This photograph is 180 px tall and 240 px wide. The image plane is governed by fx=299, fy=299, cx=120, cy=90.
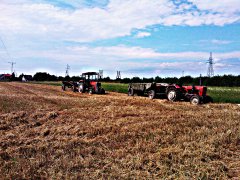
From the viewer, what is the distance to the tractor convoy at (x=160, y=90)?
784 inches

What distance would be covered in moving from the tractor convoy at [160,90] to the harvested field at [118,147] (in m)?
7.94

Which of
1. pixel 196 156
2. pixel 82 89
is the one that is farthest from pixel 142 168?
pixel 82 89

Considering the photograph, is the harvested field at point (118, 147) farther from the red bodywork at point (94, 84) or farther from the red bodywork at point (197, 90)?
the red bodywork at point (94, 84)

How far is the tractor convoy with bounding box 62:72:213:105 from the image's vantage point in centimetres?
1992

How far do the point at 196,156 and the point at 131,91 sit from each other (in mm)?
20032

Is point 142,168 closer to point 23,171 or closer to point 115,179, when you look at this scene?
point 115,179

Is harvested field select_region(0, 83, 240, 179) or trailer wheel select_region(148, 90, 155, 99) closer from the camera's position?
harvested field select_region(0, 83, 240, 179)

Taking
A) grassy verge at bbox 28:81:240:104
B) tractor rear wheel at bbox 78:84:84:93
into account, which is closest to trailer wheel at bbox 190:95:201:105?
grassy verge at bbox 28:81:240:104

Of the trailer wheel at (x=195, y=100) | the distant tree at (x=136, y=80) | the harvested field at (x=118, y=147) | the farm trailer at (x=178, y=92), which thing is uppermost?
the distant tree at (x=136, y=80)

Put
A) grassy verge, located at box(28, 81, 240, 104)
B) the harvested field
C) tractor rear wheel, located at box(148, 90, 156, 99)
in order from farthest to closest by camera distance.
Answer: tractor rear wheel, located at box(148, 90, 156, 99)
grassy verge, located at box(28, 81, 240, 104)
the harvested field

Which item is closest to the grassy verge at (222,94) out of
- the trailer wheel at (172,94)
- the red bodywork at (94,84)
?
the trailer wheel at (172,94)

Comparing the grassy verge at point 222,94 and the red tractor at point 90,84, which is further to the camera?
the red tractor at point 90,84

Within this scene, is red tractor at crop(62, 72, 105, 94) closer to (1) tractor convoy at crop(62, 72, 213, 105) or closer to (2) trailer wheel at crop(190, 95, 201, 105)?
(1) tractor convoy at crop(62, 72, 213, 105)

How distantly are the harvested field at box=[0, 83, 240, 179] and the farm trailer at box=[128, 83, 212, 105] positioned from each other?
303 inches
